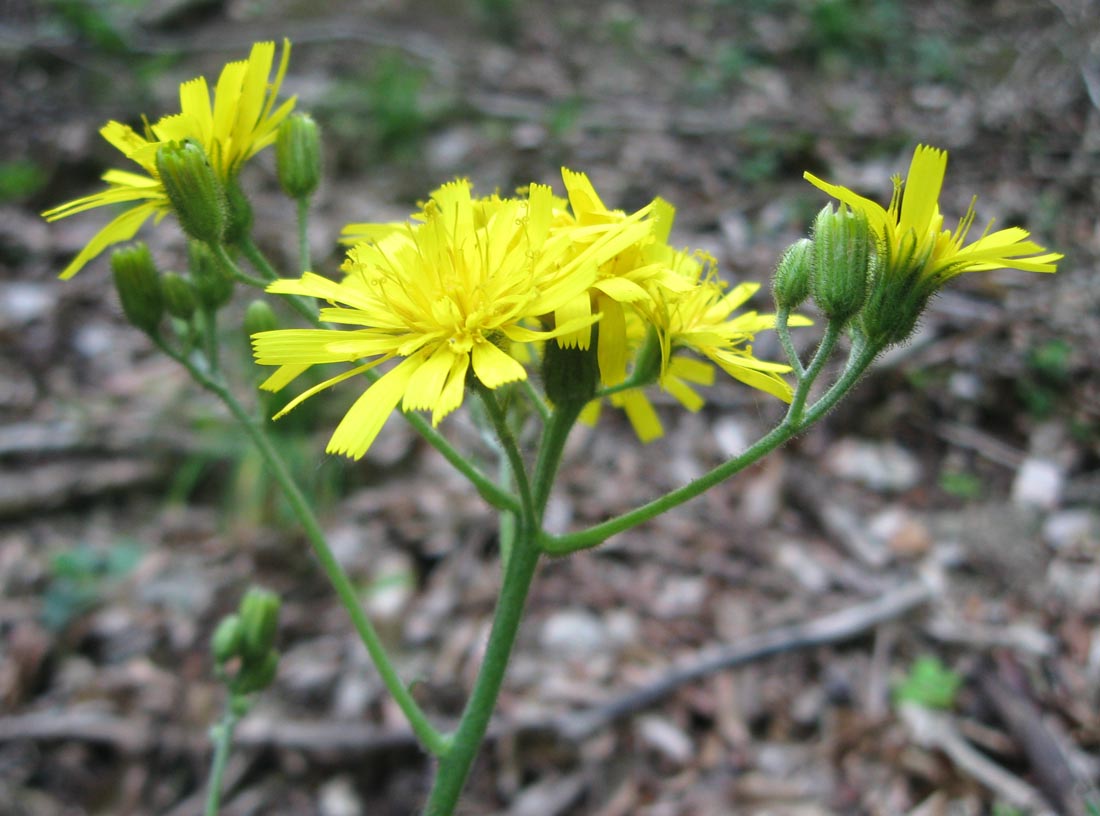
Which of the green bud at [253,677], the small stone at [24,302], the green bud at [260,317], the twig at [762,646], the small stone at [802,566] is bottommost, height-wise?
the small stone at [802,566]

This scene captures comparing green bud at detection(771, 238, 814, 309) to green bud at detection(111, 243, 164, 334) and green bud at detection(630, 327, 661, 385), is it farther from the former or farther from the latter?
green bud at detection(111, 243, 164, 334)

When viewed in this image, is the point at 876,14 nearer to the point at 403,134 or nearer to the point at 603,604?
the point at 403,134

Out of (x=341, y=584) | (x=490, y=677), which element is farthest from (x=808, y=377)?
(x=341, y=584)

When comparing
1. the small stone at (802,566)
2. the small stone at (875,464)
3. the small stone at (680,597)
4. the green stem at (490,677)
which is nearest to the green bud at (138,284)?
the green stem at (490,677)

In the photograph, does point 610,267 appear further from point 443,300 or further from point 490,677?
point 490,677

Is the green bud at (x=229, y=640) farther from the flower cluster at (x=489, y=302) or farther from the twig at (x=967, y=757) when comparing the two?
the twig at (x=967, y=757)

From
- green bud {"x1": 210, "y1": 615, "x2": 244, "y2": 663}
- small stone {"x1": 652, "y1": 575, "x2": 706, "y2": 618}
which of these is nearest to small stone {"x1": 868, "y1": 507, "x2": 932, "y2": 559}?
small stone {"x1": 652, "y1": 575, "x2": 706, "y2": 618}

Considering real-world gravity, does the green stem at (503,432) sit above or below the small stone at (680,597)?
above
